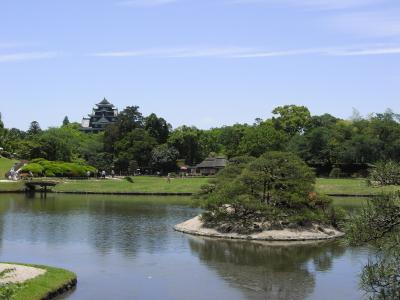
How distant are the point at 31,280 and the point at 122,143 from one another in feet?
284

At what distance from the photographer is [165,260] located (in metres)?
32.3

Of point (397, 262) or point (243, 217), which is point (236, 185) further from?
point (397, 262)

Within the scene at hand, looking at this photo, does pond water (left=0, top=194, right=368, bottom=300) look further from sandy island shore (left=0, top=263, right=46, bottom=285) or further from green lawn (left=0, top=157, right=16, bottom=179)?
green lawn (left=0, top=157, right=16, bottom=179)

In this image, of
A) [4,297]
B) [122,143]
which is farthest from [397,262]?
[122,143]

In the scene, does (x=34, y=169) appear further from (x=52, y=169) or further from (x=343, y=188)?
(x=343, y=188)

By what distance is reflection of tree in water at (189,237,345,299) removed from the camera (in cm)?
2600

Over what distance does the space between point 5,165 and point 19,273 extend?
249 ft

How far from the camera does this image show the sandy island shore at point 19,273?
919 inches

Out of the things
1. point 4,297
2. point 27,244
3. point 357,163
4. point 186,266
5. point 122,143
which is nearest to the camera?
point 4,297

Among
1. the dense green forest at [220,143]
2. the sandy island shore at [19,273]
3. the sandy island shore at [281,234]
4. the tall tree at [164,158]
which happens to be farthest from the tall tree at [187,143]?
the sandy island shore at [19,273]

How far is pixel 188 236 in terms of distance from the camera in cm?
4172

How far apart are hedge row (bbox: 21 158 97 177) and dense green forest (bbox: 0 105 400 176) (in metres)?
9.59

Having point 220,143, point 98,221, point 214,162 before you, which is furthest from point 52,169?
point 220,143

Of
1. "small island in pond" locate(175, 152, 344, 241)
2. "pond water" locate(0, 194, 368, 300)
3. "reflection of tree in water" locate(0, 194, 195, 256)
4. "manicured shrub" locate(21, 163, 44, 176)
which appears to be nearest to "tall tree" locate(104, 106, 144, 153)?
"manicured shrub" locate(21, 163, 44, 176)
